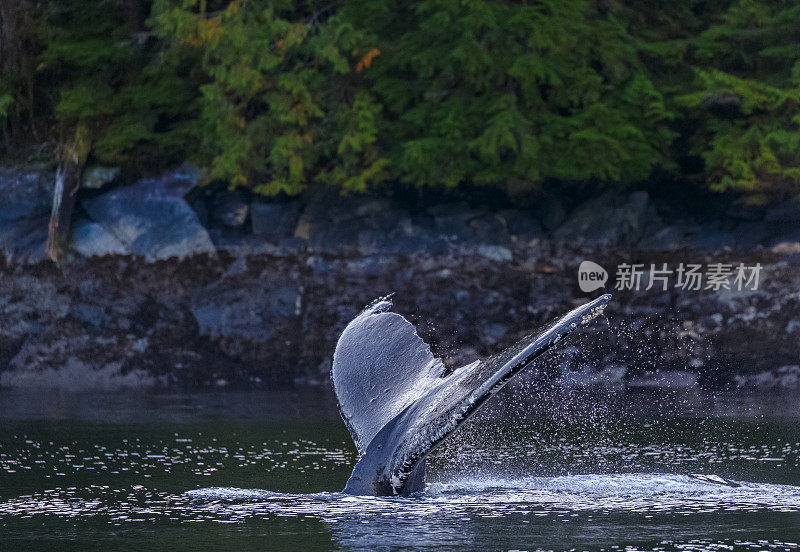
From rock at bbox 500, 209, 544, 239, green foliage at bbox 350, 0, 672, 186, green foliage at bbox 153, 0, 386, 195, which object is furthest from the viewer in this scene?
rock at bbox 500, 209, 544, 239

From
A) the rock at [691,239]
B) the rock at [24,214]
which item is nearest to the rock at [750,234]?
the rock at [691,239]

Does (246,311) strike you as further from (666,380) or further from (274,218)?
(666,380)

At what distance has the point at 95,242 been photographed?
119 ft

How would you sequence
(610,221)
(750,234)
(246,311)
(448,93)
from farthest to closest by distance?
(610,221), (448,93), (750,234), (246,311)

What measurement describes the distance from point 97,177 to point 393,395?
2362 centimetres

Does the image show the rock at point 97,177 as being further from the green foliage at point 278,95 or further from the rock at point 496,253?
the rock at point 496,253

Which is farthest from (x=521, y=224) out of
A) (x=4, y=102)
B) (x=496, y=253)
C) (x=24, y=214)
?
(x=4, y=102)

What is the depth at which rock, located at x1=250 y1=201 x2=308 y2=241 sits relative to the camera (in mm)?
37000

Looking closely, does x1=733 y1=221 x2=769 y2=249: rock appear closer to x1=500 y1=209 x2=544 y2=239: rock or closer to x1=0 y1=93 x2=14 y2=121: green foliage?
x1=500 y1=209 x2=544 y2=239: rock

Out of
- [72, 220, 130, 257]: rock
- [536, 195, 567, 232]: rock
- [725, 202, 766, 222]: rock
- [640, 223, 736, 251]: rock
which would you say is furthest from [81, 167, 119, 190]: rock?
[725, 202, 766, 222]: rock

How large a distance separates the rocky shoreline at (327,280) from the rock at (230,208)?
36mm

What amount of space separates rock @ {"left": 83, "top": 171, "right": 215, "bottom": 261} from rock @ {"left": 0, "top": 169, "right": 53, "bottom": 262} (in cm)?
133

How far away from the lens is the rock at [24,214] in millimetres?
36719

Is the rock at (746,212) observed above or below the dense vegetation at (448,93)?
below
